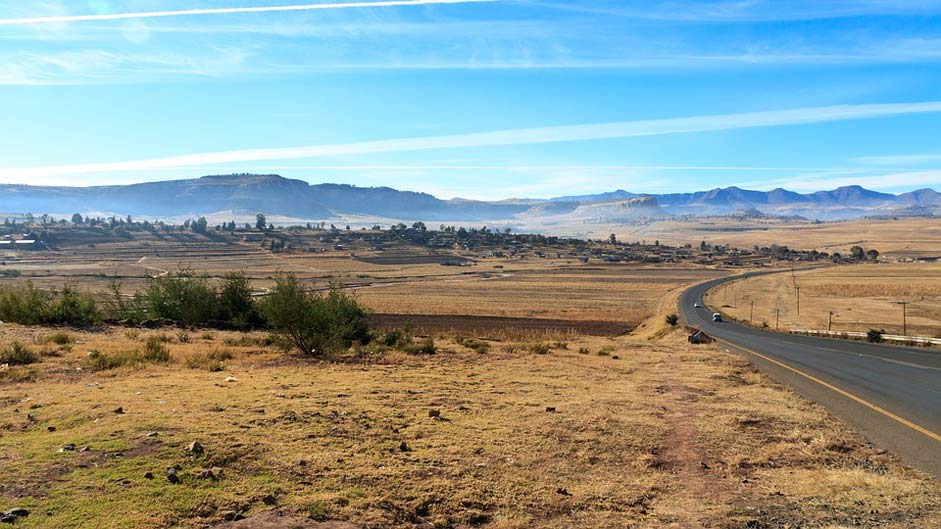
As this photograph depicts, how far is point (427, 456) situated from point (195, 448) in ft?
11.9

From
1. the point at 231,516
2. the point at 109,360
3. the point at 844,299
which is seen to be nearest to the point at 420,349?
the point at 109,360

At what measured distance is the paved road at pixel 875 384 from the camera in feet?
37.9

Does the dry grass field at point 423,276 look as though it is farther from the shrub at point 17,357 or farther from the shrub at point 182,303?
the shrub at point 17,357

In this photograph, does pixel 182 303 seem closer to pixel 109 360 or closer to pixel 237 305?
pixel 237 305

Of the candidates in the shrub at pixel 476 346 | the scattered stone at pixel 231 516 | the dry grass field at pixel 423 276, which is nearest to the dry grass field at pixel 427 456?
the scattered stone at pixel 231 516

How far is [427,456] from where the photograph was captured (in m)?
9.55

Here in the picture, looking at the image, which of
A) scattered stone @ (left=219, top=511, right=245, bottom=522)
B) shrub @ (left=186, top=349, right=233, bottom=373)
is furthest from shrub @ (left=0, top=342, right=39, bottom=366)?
scattered stone @ (left=219, top=511, right=245, bottom=522)

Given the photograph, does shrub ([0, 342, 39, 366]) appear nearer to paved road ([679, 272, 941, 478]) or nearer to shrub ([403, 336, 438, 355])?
shrub ([403, 336, 438, 355])

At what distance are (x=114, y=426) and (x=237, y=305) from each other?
26.0m

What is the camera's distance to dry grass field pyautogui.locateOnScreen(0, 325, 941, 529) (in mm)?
7535

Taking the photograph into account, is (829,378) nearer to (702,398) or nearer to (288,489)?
(702,398)

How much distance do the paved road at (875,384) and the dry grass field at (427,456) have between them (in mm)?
861

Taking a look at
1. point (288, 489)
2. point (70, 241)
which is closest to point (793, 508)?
point (288, 489)

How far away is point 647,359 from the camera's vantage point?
24156 mm
